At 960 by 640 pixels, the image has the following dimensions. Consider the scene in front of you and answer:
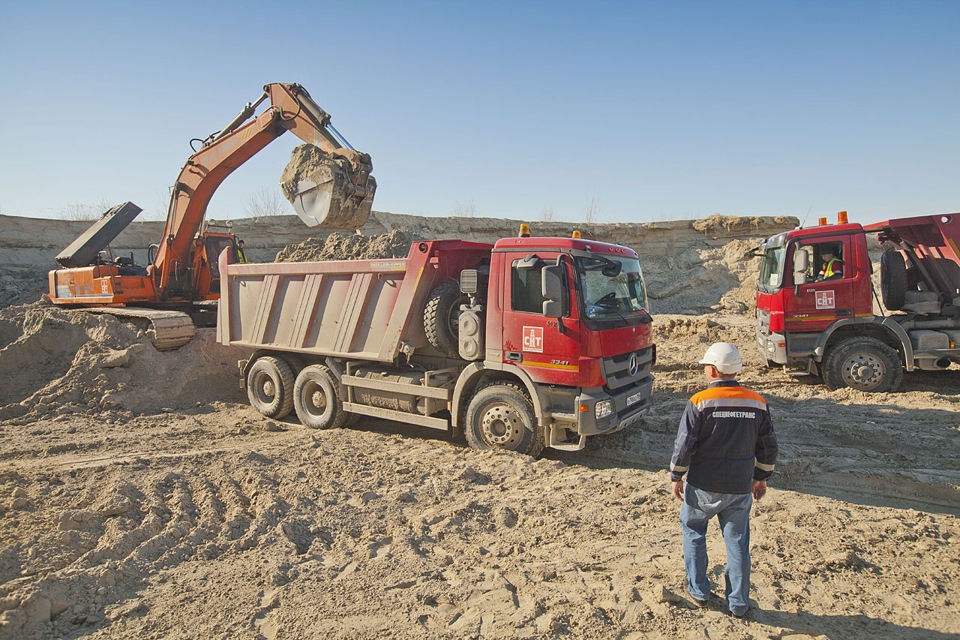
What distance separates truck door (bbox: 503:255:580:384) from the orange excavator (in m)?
3.44

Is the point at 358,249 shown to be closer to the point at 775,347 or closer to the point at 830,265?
the point at 775,347

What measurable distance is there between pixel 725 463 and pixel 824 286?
21.9 feet

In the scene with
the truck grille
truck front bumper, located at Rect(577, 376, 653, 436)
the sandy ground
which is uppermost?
the truck grille

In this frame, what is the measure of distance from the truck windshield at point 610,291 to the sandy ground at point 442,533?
1.58 metres

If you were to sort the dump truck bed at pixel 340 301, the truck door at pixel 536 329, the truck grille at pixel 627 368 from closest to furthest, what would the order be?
the truck door at pixel 536 329 < the truck grille at pixel 627 368 < the dump truck bed at pixel 340 301

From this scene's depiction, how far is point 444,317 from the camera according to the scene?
638cm

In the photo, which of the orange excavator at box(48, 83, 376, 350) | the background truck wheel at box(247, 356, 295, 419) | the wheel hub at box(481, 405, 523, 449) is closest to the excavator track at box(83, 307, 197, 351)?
the orange excavator at box(48, 83, 376, 350)

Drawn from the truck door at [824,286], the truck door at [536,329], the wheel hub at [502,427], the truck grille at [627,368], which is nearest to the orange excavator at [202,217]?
the truck door at [536,329]

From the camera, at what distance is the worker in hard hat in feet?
10.4

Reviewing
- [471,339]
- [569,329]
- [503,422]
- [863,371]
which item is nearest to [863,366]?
[863,371]

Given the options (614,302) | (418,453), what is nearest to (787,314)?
(614,302)

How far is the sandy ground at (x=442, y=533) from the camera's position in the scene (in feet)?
10.8

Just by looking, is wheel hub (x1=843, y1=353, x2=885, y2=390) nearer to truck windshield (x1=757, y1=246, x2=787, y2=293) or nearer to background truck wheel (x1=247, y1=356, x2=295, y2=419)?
truck windshield (x1=757, y1=246, x2=787, y2=293)

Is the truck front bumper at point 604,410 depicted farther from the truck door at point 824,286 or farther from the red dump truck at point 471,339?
the truck door at point 824,286
